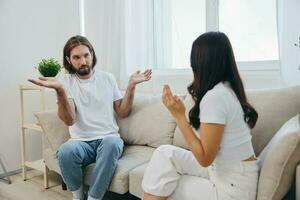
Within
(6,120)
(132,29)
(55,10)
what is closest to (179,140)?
(132,29)

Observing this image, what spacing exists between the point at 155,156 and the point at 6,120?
180 centimetres

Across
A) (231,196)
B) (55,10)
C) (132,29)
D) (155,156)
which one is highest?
(55,10)

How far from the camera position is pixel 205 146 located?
106cm

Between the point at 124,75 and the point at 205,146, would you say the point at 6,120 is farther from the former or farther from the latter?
the point at 205,146

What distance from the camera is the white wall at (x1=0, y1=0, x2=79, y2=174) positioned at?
254cm

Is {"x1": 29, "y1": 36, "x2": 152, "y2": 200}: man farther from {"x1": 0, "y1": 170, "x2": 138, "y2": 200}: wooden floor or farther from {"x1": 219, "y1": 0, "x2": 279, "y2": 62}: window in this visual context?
{"x1": 219, "y1": 0, "x2": 279, "y2": 62}: window

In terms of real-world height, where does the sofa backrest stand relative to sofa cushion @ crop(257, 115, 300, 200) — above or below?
above

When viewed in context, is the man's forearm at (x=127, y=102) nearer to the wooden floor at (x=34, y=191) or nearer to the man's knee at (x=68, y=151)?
the man's knee at (x=68, y=151)

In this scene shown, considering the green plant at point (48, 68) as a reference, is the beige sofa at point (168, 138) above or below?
below

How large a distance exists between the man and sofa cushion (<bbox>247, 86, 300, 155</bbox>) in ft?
2.59

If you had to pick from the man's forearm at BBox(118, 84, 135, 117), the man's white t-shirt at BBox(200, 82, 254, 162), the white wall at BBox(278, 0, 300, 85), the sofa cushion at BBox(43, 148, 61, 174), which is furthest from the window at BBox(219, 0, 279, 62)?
the sofa cushion at BBox(43, 148, 61, 174)

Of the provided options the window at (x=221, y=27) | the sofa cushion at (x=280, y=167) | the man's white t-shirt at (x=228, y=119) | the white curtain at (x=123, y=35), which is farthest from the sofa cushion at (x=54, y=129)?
the sofa cushion at (x=280, y=167)

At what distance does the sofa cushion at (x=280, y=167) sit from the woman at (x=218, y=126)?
4 cm

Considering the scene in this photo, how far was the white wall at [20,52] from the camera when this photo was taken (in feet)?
8.32
